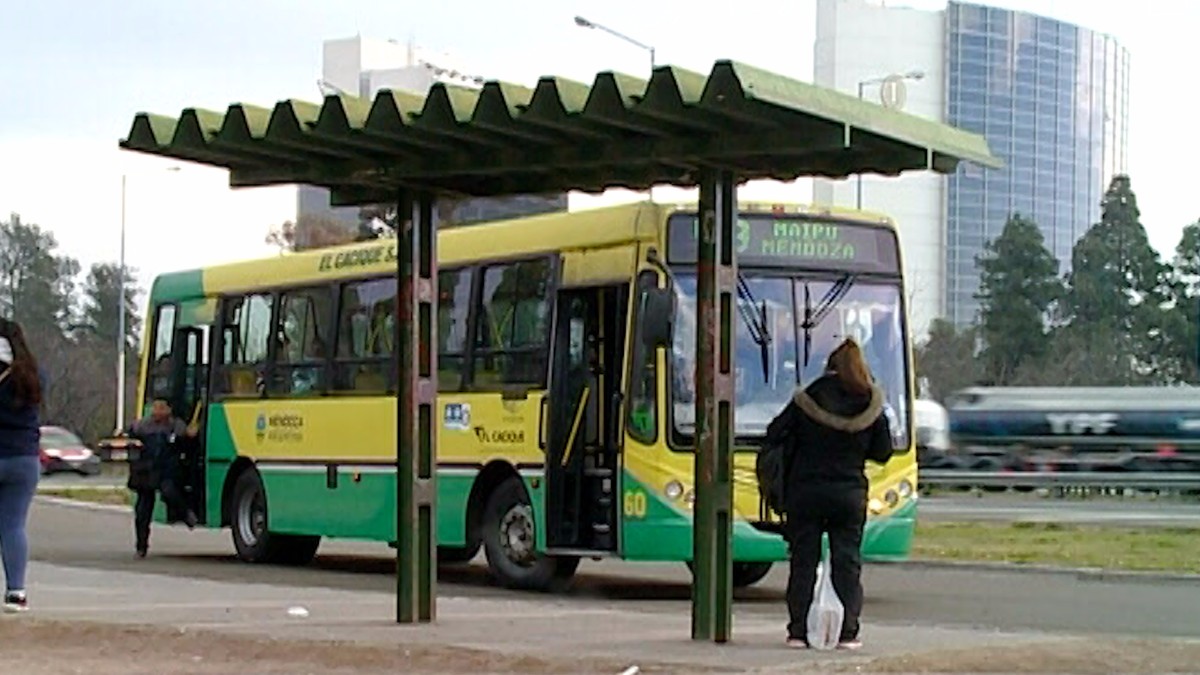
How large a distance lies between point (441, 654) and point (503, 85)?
3.02m

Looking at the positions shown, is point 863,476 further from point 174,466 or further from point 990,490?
point 990,490

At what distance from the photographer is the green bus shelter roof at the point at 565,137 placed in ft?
35.8

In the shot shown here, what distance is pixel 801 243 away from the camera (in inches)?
693

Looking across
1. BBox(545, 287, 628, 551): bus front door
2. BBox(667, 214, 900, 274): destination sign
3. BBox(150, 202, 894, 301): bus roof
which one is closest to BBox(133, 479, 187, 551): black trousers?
BBox(150, 202, 894, 301): bus roof

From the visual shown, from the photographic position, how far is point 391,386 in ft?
66.3

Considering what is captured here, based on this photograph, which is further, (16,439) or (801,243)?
(801,243)

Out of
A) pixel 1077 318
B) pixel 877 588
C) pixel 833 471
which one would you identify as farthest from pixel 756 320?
pixel 1077 318

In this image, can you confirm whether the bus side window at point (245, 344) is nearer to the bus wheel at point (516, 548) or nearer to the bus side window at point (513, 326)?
the bus side window at point (513, 326)

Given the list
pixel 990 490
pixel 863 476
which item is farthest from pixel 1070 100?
pixel 863 476

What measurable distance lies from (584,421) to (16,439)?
19.7 feet

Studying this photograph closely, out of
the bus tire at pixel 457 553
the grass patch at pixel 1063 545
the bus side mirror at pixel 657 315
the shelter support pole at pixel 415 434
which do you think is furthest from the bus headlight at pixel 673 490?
the grass patch at pixel 1063 545

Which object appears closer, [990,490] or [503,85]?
[503,85]

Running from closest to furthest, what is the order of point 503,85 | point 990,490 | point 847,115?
1. point 847,115
2. point 503,85
3. point 990,490

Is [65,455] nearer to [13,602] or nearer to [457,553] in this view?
[457,553]
